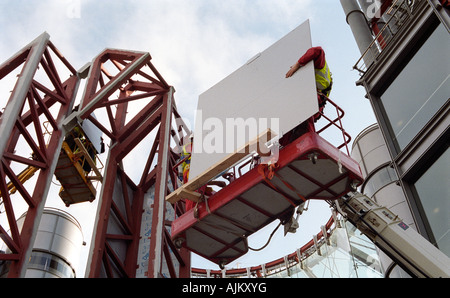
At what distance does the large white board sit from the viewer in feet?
42.6

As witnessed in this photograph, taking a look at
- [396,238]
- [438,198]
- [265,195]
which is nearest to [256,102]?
[265,195]

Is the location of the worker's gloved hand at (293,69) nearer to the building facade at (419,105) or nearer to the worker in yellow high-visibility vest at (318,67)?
the worker in yellow high-visibility vest at (318,67)

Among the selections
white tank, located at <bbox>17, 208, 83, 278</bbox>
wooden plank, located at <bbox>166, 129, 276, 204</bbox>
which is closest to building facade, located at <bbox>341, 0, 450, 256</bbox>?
wooden plank, located at <bbox>166, 129, 276, 204</bbox>

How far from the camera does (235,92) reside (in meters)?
15.1

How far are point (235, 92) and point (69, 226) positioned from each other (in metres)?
16.0

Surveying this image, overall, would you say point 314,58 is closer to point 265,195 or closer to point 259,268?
point 265,195

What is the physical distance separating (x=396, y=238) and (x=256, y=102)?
455 cm

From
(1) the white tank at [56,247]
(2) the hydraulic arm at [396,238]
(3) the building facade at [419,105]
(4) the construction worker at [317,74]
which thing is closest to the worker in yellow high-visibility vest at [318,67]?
(4) the construction worker at [317,74]

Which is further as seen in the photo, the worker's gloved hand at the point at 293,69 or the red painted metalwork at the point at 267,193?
the worker's gloved hand at the point at 293,69

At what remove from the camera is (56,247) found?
26859mm

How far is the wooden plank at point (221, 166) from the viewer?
40.8 feet

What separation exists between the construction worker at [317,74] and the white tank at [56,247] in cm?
1626
